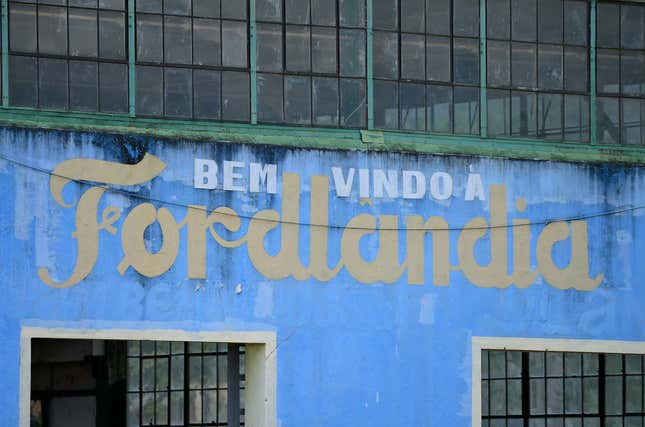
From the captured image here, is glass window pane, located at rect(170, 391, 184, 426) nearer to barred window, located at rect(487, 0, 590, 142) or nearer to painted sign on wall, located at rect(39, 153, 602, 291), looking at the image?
painted sign on wall, located at rect(39, 153, 602, 291)

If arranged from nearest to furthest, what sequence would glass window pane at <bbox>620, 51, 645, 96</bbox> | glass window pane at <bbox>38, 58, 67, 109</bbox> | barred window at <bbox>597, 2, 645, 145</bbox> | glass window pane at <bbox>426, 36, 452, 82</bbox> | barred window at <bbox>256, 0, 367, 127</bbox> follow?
glass window pane at <bbox>38, 58, 67, 109</bbox>
barred window at <bbox>256, 0, 367, 127</bbox>
glass window pane at <bbox>426, 36, 452, 82</bbox>
barred window at <bbox>597, 2, 645, 145</bbox>
glass window pane at <bbox>620, 51, 645, 96</bbox>

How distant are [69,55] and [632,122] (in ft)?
24.1

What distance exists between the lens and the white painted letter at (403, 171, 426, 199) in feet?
55.5

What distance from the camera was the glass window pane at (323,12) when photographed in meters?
16.9

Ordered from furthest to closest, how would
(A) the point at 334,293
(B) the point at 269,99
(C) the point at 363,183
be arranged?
(C) the point at 363,183, (B) the point at 269,99, (A) the point at 334,293

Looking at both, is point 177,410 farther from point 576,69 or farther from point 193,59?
point 576,69

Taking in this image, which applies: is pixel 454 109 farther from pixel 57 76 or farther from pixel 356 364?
pixel 57 76

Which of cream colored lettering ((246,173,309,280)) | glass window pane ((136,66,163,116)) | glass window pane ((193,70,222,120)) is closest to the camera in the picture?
glass window pane ((136,66,163,116))

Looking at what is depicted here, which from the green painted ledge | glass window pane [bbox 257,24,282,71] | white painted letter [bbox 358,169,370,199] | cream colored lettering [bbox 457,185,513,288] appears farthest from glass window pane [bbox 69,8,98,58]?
cream colored lettering [bbox 457,185,513,288]

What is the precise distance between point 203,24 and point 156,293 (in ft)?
10.5

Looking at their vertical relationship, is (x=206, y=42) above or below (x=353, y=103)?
above

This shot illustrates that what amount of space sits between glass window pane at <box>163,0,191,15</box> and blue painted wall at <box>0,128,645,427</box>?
5.11ft

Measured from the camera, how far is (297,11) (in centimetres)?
1684

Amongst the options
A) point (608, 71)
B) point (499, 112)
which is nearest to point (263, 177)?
point (499, 112)
